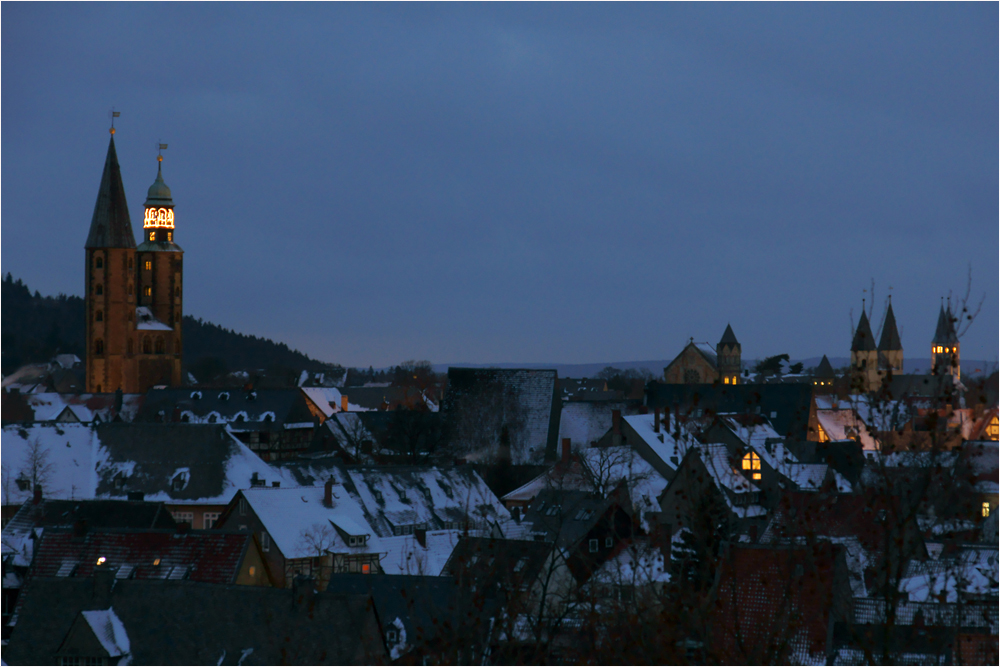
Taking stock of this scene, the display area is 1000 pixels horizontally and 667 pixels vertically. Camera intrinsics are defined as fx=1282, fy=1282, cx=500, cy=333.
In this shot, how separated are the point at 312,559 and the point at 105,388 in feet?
279

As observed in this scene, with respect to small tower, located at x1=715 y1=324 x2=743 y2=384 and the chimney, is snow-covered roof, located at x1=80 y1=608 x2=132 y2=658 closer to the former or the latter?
the chimney

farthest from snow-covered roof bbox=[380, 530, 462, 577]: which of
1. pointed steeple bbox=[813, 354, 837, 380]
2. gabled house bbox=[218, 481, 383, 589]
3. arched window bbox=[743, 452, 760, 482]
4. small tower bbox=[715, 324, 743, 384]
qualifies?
pointed steeple bbox=[813, 354, 837, 380]

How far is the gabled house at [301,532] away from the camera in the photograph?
1581 inches

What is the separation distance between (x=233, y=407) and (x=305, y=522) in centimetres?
5527

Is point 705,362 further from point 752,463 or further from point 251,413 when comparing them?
point 752,463

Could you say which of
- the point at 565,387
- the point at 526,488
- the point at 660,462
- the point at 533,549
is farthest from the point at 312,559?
the point at 565,387

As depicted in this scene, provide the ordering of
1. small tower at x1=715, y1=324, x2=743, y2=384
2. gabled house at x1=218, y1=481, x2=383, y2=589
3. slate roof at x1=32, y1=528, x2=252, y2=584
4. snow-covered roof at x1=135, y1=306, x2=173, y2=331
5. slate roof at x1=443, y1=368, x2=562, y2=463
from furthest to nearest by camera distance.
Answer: small tower at x1=715, y1=324, x2=743, y2=384, snow-covered roof at x1=135, y1=306, x2=173, y2=331, slate roof at x1=443, y1=368, x2=562, y2=463, gabled house at x1=218, y1=481, x2=383, y2=589, slate roof at x1=32, y1=528, x2=252, y2=584

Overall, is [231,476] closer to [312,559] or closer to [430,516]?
[430,516]

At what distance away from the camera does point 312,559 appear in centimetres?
4056

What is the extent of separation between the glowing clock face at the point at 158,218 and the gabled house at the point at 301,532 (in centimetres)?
8888

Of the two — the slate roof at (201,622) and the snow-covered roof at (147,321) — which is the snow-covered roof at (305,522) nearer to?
the slate roof at (201,622)

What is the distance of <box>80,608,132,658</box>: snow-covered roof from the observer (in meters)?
27.2

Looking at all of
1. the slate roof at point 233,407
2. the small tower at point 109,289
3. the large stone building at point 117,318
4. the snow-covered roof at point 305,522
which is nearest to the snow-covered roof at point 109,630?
the snow-covered roof at point 305,522

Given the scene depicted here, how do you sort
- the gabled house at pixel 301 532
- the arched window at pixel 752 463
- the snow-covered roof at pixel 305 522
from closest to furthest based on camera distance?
the arched window at pixel 752 463 → the gabled house at pixel 301 532 → the snow-covered roof at pixel 305 522
